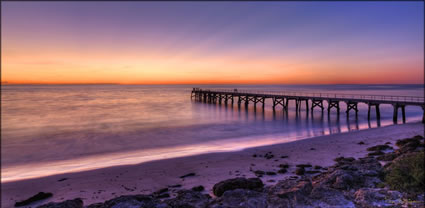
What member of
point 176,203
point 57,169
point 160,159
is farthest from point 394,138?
point 57,169

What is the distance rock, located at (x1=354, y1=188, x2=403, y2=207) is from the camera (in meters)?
5.23

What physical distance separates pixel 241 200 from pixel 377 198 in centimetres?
314

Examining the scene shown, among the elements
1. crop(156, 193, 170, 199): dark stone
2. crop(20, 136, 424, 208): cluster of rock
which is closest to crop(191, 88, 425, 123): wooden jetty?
crop(20, 136, 424, 208): cluster of rock

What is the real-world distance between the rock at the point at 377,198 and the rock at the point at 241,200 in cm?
220

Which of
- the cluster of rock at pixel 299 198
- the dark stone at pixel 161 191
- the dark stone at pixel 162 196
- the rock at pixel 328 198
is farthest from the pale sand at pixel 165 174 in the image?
the rock at pixel 328 198

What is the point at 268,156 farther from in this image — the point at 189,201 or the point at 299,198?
the point at 189,201

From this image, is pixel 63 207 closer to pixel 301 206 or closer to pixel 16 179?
pixel 301 206

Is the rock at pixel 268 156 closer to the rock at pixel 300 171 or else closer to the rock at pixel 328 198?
the rock at pixel 300 171

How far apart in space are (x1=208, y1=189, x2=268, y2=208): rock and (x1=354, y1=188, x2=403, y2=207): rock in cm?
220

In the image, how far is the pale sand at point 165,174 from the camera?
8.16 m

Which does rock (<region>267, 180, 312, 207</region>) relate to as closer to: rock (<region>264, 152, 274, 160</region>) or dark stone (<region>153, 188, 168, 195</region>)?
dark stone (<region>153, 188, 168, 195</region>)

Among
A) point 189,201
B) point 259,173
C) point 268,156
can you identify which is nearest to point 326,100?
point 268,156

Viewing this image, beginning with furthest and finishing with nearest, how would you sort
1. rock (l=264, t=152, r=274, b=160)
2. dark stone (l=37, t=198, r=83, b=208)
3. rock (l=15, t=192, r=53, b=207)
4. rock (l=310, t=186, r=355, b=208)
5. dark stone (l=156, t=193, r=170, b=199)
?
rock (l=264, t=152, r=274, b=160) → rock (l=15, t=192, r=53, b=207) → dark stone (l=156, t=193, r=170, b=199) → dark stone (l=37, t=198, r=83, b=208) → rock (l=310, t=186, r=355, b=208)

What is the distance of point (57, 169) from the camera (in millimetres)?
11477
